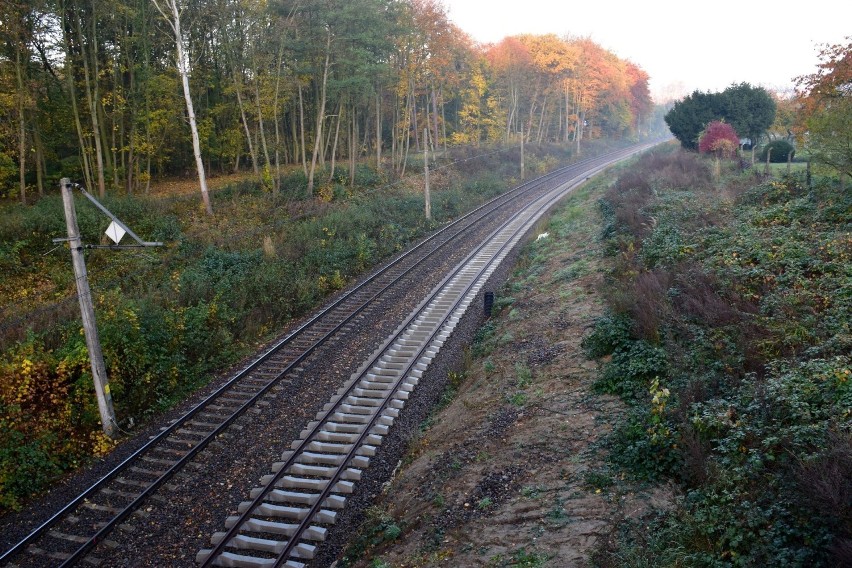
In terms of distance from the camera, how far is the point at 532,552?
770 centimetres

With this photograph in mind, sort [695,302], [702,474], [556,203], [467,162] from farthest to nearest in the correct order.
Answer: [467,162] → [556,203] → [695,302] → [702,474]

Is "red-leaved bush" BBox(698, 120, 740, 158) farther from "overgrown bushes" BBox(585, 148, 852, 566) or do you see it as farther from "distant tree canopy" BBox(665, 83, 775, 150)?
"overgrown bushes" BBox(585, 148, 852, 566)

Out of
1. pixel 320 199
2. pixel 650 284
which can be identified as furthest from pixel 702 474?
pixel 320 199

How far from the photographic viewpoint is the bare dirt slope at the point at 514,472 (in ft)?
26.3

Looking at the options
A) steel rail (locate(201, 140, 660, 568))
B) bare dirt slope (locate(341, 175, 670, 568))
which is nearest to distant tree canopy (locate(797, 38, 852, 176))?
bare dirt slope (locate(341, 175, 670, 568))

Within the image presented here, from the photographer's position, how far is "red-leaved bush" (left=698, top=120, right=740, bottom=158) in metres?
33.2

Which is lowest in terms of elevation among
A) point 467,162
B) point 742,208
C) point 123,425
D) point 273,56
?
point 123,425

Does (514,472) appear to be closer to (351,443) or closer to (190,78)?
(351,443)

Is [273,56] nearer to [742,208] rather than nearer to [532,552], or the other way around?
[742,208]

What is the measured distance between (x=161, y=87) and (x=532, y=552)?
2973cm

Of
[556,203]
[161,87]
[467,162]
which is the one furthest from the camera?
[467,162]

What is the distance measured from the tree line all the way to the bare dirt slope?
17756mm

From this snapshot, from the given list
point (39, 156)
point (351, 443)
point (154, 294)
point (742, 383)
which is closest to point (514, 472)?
point (351, 443)

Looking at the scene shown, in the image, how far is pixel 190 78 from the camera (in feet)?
110
